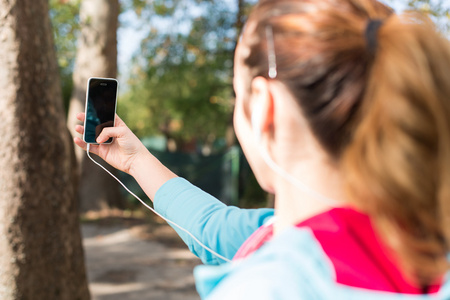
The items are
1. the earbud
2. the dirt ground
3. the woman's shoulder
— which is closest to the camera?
the woman's shoulder

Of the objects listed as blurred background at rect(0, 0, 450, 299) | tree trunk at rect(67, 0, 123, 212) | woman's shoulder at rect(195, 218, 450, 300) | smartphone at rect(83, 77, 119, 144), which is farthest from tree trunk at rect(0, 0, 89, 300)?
tree trunk at rect(67, 0, 123, 212)

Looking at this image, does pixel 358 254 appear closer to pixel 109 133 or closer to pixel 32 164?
pixel 109 133

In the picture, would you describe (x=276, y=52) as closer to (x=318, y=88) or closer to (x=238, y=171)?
(x=318, y=88)

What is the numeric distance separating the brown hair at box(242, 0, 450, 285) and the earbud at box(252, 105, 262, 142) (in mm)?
92

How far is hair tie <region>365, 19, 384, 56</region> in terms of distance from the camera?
886 millimetres

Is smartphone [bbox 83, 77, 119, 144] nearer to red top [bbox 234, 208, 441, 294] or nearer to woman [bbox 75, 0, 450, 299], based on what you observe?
woman [bbox 75, 0, 450, 299]

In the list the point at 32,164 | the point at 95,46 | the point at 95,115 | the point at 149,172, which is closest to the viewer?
the point at 149,172

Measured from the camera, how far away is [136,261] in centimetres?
657

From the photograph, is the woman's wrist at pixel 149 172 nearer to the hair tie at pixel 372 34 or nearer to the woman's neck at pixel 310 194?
the woman's neck at pixel 310 194

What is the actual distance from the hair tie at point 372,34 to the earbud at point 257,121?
26 centimetres

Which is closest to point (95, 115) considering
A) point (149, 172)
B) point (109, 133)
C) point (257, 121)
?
point (109, 133)

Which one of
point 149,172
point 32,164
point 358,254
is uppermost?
point 358,254

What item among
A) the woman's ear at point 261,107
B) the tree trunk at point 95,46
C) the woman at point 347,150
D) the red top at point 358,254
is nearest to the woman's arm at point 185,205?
Result: the woman at point 347,150

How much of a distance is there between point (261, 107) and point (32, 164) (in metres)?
2.27
